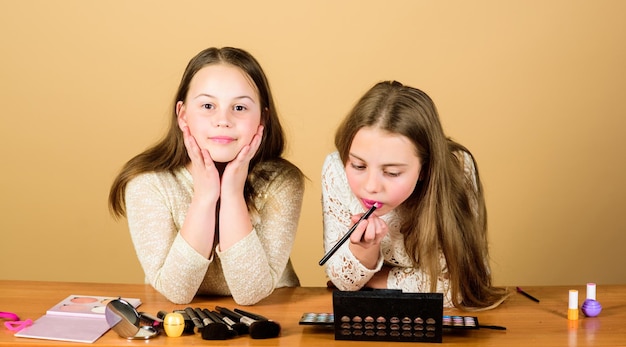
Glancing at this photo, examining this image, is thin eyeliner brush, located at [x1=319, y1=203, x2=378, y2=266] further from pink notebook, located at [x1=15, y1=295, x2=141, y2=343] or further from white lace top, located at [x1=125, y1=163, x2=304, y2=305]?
pink notebook, located at [x1=15, y1=295, x2=141, y2=343]

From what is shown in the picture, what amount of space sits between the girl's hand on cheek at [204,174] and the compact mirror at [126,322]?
14.4 inches

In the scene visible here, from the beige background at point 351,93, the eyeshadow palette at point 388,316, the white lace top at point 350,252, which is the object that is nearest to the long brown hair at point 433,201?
the white lace top at point 350,252

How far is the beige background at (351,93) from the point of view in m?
3.66

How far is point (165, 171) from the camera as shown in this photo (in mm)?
2451

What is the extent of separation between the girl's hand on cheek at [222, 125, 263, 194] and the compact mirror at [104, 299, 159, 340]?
403mm

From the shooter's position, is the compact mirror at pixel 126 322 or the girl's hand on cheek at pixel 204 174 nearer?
the compact mirror at pixel 126 322

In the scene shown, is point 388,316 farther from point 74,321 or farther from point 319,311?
point 74,321

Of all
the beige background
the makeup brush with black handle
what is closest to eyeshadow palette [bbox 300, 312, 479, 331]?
the makeup brush with black handle

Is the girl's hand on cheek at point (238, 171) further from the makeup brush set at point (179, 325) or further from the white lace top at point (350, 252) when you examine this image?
the makeup brush set at point (179, 325)

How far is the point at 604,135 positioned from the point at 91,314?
2265 mm

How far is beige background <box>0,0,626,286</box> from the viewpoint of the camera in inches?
144

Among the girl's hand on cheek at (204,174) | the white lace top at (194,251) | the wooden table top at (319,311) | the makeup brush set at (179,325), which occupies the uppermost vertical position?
the girl's hand on cheek at (204,174)

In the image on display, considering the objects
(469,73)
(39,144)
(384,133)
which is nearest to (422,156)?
(384,133)

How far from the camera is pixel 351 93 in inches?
147
